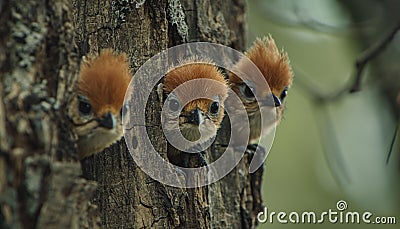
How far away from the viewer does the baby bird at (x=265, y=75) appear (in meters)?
2.42

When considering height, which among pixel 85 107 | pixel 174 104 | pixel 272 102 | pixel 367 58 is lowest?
pixel 85 107

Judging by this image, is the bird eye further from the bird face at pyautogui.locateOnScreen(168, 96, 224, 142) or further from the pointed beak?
the bird face at pyautogui.locateOnScreen(168, 96, 224, 142)

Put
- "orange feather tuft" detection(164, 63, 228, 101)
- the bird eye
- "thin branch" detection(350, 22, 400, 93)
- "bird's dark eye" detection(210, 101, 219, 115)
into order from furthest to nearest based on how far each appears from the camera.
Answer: "thin branch" detection(350, 22, 400, 93) → the bird eye → "bird's dark eye" detection(210, 101, 219, 115) → "orange feather tuft" detection(164, 63, 228, 101)

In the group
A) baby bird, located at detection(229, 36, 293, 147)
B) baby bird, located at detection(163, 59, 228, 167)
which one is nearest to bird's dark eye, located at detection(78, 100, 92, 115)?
baby bird, located at detection(163, 59, 228, 167)

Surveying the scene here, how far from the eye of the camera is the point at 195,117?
7.20 feet

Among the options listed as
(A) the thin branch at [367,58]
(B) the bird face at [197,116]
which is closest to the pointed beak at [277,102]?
(B) the bird face at [197,116]

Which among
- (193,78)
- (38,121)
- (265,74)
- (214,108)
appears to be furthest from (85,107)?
(265,74)

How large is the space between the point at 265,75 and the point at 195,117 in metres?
0.38

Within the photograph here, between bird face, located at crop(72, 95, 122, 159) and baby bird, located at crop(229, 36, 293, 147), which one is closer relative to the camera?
bird face, located at crop(72, 95, 122, 159)

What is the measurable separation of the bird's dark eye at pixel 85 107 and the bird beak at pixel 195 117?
1.43 feet

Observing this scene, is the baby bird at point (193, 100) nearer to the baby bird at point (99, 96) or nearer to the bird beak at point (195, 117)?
the bird beak at point (195, 117)

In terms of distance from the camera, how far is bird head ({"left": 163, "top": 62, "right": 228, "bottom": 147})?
7.12 ft

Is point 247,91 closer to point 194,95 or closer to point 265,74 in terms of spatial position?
point 265,74

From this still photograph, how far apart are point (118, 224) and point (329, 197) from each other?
9.84 ft
